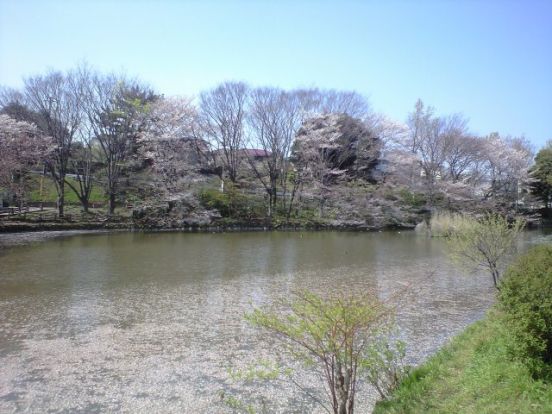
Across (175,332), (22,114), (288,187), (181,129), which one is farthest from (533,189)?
(22,114)

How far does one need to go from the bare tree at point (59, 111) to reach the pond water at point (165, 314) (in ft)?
45.8

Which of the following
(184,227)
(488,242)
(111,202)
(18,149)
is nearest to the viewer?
(488,242)

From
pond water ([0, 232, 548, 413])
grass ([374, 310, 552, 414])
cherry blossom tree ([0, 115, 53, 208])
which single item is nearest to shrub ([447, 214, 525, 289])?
pond water ([0, 232, 548, 413])

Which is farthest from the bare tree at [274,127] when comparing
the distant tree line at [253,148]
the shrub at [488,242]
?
the shrub at [488,242]

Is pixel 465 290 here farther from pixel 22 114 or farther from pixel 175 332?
pixel 22 114

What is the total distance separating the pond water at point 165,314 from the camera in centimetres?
532

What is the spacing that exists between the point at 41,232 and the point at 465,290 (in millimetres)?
25629

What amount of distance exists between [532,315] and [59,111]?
1353 inches

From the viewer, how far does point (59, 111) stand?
30984mm

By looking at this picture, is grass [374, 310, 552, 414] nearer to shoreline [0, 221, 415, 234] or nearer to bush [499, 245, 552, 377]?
bush [499, 245, 552, 377]

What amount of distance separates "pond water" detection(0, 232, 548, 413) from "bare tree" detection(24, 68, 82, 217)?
45.8ft

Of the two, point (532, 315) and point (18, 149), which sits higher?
point (18, 149)

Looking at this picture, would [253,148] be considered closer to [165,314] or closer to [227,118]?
[227,118]

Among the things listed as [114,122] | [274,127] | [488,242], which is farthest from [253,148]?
[488,242]
